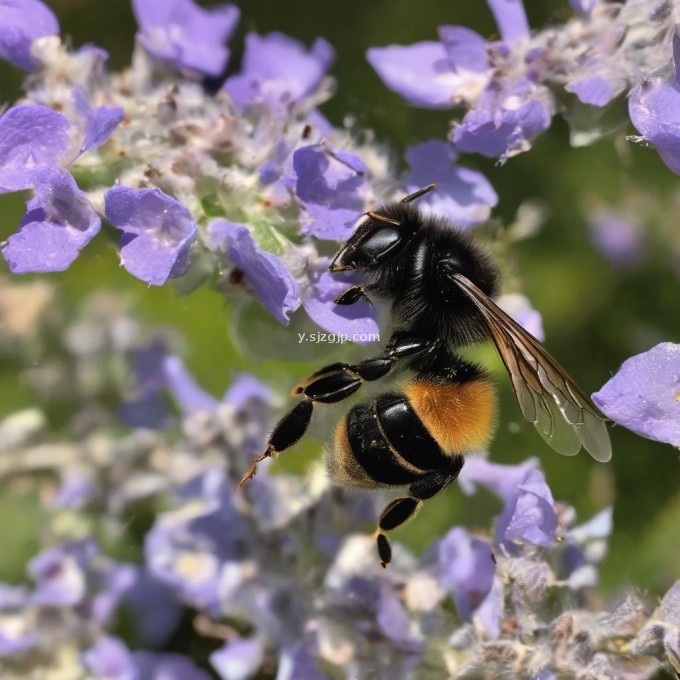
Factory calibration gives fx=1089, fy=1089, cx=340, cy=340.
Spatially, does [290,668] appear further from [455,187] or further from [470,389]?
[455,187]

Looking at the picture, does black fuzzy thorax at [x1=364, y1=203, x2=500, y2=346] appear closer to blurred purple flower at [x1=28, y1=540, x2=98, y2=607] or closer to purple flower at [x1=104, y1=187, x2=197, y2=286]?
purple flower at [x1=104, y1=187, x2=197, y2=286]

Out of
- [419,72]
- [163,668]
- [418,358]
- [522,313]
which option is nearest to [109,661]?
[163,668]

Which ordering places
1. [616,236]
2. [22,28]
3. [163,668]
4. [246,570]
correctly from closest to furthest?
[22,28] → [246,570] → [163,668] → [616,236]

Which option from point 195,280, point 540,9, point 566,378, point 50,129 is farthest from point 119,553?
point 540,9

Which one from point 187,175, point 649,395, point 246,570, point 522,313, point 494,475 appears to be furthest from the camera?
point 246,570

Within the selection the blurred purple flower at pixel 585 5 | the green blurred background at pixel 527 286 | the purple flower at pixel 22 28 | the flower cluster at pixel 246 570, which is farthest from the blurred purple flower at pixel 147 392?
the blurred purple flower at pixel 585 5

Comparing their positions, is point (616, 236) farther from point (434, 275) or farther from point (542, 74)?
point (434, 275)

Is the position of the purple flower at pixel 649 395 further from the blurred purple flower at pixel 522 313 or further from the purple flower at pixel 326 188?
the purple flower at pixel 326 188
